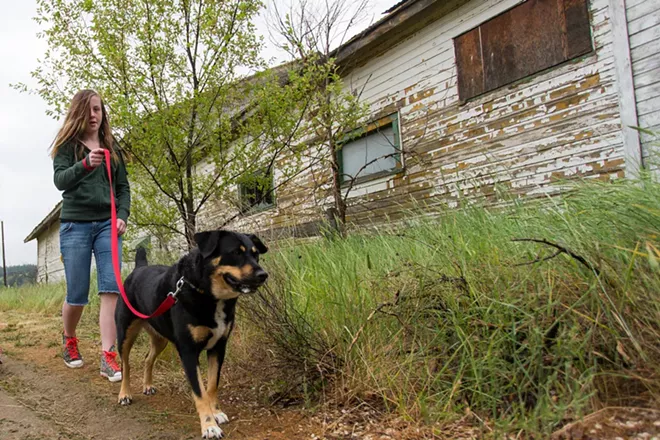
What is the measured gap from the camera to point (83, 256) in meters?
3.91

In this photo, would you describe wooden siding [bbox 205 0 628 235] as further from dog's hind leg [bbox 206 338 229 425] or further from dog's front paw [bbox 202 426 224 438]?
dog's front paw [bbox 202 426 224 438]

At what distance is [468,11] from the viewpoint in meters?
7.02

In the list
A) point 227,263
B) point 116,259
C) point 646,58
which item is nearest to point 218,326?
point 227,263

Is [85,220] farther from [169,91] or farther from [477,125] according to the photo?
[477,125]

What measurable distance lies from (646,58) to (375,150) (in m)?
4.54

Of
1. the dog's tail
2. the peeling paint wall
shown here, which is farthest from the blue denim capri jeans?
the peeling paint wall

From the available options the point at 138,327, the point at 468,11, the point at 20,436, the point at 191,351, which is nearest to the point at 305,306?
the point at 191,351

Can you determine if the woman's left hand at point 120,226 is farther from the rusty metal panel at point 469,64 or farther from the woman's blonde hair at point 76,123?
the rusty metal panel at point 469,64

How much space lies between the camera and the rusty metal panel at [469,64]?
22.5 ft

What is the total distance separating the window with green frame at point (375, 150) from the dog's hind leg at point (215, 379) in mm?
5583

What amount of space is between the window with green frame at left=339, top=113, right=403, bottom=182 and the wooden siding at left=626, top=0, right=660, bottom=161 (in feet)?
12.0

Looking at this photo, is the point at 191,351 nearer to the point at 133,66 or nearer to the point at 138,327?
the point at 138,327

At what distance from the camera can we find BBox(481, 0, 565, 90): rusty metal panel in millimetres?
5941

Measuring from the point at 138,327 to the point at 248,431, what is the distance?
51.5 inches
